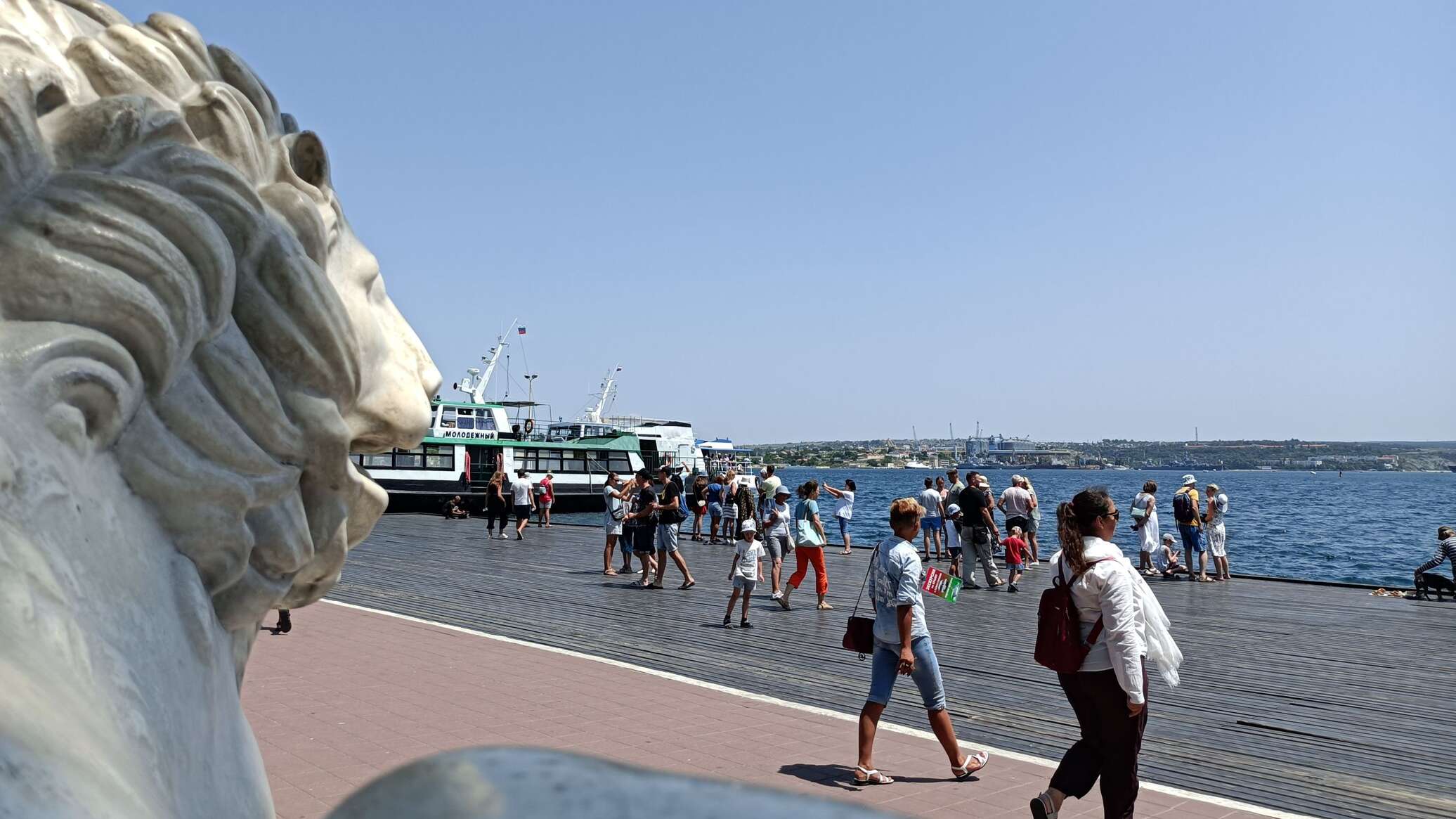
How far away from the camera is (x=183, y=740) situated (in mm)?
947

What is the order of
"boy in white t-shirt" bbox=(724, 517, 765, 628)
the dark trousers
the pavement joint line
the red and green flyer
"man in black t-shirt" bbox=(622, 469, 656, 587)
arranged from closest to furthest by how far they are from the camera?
the dark trousers < the pavement joint line < the red and green flyer < "boy in white t-shirt" bbox=(724, 517, 765, 628) < "man in black t-shirt" bbox=(622, 469, 656, 587)

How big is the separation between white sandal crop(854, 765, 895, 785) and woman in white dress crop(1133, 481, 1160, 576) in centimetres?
1107

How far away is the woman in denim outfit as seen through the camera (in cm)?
593

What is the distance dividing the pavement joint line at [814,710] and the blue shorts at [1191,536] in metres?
10.4

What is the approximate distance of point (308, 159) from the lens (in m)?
1.35

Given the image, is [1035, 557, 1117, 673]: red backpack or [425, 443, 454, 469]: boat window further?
[425, 443, 454, 469]: boat window

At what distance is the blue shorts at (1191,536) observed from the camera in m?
16.0

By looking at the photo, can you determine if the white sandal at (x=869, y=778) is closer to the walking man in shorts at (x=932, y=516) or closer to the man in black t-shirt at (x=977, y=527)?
the man in black t-shirt at (x=977, y=527)

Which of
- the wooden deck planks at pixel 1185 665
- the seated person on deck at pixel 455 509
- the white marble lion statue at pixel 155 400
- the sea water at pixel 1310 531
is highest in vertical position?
the white marble lion statue at pixel 155 400

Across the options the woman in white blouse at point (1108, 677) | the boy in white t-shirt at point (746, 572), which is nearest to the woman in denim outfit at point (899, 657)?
the woman in white blouse at point (1108, 677)

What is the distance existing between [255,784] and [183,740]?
0.94 ft

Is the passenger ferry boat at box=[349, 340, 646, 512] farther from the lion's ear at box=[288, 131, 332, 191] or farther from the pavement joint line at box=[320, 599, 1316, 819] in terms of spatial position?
the lion's ear at box=[288, 131, 332, 191]

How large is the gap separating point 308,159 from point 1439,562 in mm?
16733

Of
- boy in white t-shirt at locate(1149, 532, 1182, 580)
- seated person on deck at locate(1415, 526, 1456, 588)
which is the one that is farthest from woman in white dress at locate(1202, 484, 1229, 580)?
seated person on deck at locate(1415, 526, 1456, 588)
